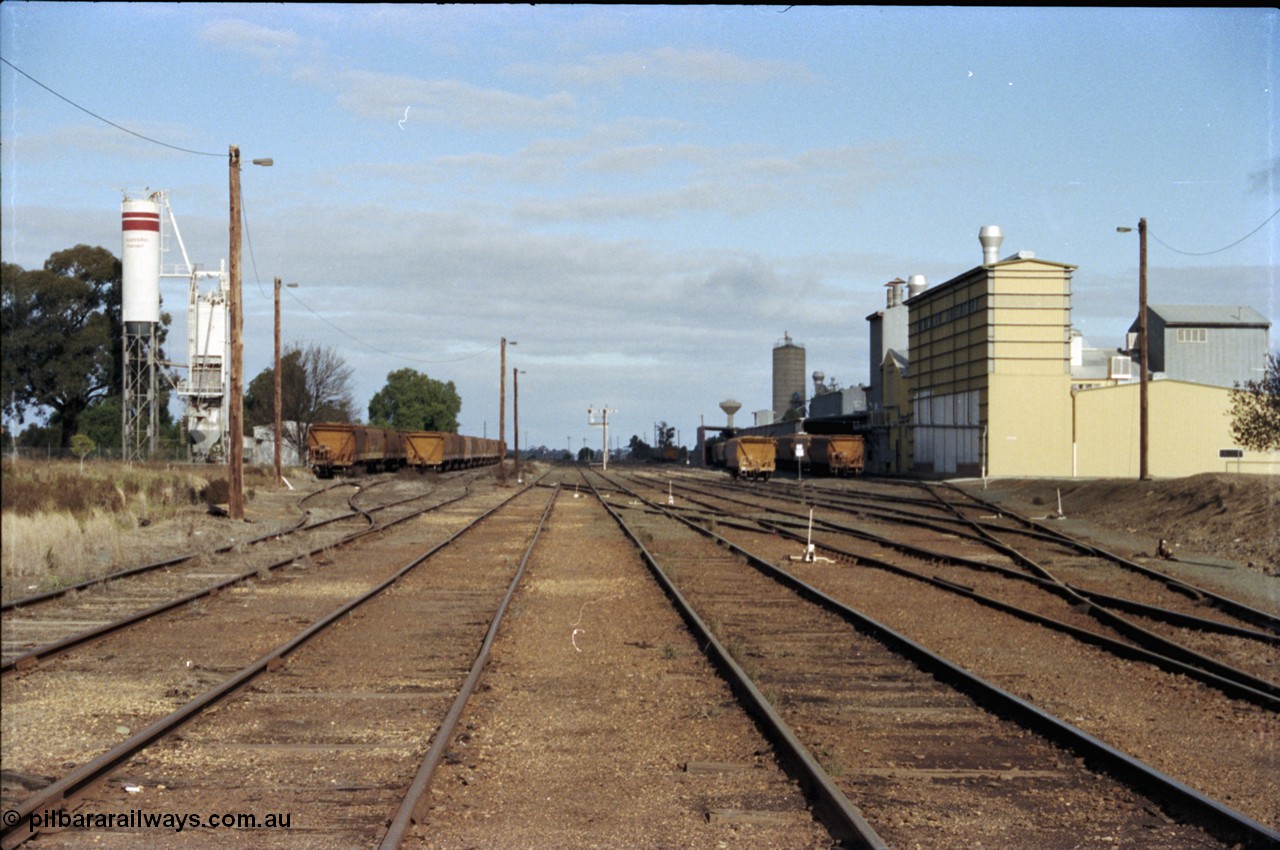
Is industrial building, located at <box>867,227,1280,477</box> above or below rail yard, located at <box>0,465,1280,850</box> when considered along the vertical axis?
above

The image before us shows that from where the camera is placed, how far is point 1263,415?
37.0m

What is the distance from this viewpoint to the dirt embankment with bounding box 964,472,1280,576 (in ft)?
72.6

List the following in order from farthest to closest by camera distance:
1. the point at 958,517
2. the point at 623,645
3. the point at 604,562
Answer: the point at 958,517 → the point at 604,562 → the point at 623,645

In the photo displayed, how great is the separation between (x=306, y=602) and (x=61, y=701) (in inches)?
234

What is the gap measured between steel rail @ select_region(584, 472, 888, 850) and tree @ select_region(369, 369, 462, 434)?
401 ft

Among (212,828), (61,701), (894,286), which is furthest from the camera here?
(894,286)

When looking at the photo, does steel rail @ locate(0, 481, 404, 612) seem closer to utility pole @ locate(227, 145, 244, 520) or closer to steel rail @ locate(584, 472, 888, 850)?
utility pole @ locate(227, 145, 244, 520)

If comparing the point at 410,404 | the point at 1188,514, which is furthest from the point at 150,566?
the point at 410,404

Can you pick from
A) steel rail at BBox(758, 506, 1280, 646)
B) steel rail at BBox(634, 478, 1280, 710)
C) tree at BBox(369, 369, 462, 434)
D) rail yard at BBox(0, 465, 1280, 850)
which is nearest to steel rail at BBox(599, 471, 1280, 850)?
rail yard at BBox(0, 465, 1280, 850)

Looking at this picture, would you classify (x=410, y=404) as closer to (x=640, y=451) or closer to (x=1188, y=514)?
(x=640, y=451)

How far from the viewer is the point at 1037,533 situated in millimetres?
26172

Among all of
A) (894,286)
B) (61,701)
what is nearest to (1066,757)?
(61,701)

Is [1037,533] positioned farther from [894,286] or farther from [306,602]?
[894,286]

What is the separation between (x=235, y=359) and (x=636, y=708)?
21.1 meters
